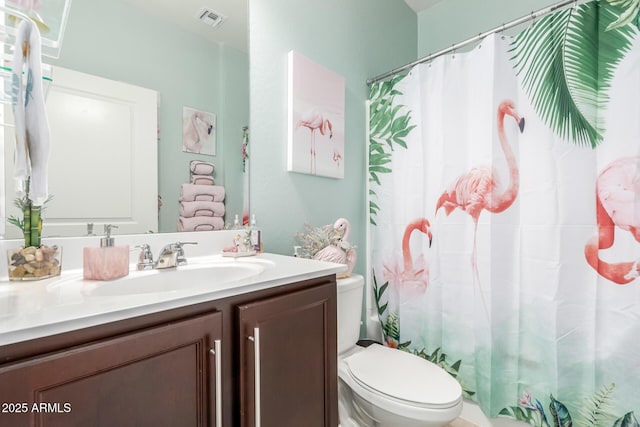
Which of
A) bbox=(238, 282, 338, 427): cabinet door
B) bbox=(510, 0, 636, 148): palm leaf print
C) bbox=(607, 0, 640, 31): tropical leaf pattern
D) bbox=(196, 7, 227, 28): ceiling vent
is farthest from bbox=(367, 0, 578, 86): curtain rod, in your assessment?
bbox=(238, 282, 338, 427): cabinet door

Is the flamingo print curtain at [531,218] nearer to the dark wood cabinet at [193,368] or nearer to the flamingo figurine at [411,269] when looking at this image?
the flamingo figurine at [411,269]

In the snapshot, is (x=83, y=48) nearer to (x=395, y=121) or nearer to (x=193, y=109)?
(x=193, y=109)

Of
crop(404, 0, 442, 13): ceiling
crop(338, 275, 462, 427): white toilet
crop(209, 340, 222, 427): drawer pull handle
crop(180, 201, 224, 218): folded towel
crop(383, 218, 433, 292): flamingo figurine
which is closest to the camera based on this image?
crop(209, 340, 222, 427): drawer pull handle

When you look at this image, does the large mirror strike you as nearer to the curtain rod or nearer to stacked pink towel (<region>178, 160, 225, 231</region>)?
stacked pink towel (<region>178, 160, 225, 231</region>)

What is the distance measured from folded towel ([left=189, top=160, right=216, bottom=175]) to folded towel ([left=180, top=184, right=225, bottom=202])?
5cm

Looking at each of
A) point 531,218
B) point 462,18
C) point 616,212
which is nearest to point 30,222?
point 531,218

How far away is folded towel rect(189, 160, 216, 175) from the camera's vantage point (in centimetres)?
118

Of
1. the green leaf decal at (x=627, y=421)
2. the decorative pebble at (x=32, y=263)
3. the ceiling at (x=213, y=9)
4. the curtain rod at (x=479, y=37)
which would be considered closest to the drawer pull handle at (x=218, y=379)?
the decorative pebble at (x=32, y=263)

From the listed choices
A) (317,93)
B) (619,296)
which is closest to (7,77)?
(317,93)

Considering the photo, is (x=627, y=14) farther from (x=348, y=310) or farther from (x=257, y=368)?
(x=257, y=368)

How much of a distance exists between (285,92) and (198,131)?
46cm

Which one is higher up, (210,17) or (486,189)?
(210,17)

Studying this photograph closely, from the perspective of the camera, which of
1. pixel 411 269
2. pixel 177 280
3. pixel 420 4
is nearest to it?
pixel 177 280

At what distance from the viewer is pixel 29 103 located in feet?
2.23
